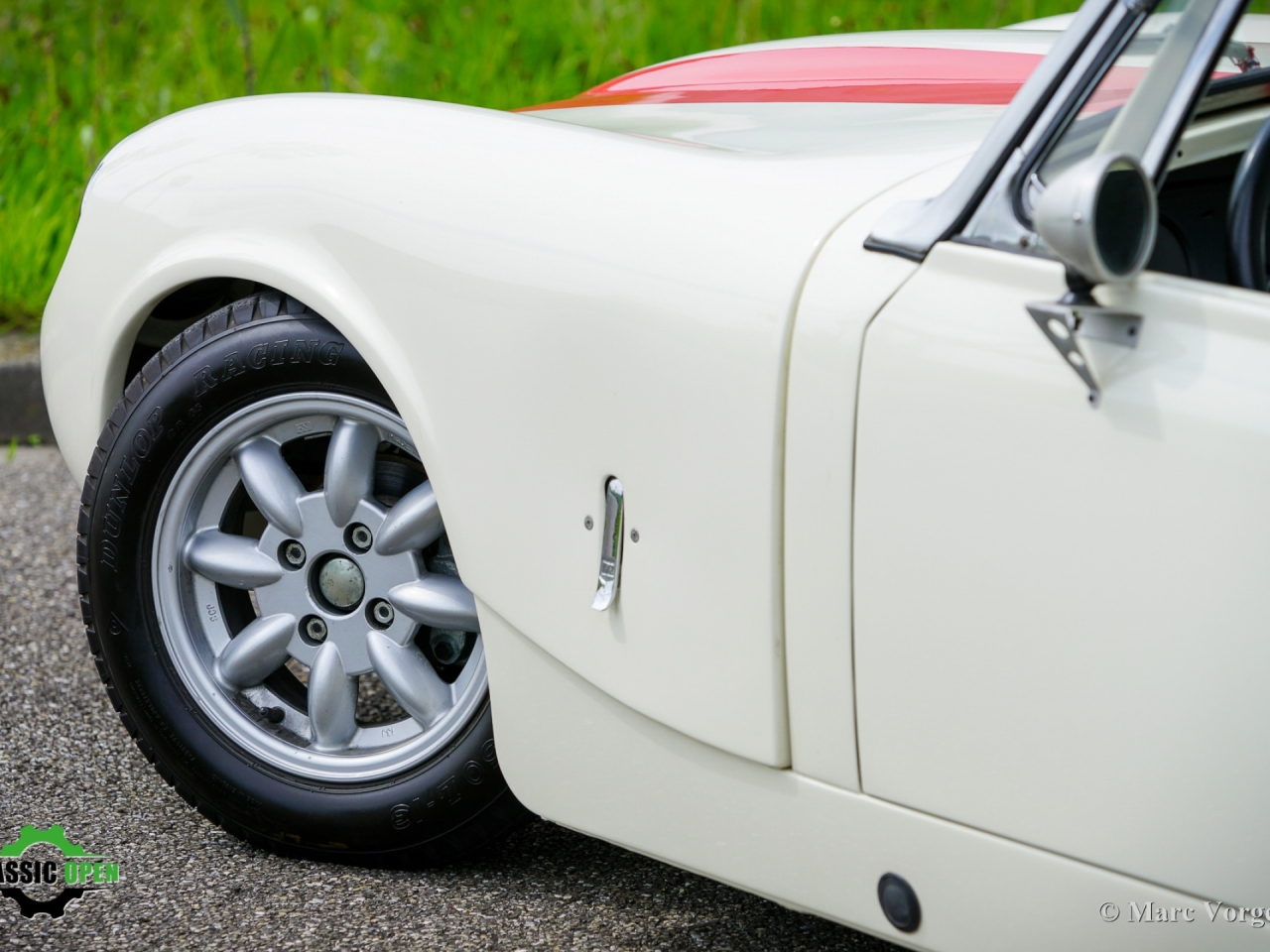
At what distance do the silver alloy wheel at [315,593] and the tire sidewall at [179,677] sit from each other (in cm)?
2

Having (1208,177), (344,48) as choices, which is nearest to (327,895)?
(1208,177)

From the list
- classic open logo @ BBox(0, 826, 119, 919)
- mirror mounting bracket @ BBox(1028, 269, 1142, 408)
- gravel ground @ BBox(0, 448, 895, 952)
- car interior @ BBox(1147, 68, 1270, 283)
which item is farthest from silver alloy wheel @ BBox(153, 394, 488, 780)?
car interior @ BBox(1147, 68, 1270, 283)

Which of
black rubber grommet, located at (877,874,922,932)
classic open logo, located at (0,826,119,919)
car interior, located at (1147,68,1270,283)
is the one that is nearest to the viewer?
black rubber grommet, located at (877,874,922,932)

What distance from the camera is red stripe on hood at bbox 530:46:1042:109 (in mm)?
2131

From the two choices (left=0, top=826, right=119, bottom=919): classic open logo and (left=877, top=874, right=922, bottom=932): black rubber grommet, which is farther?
(left=0, top=826, right=119, bottom=919): classic open logo

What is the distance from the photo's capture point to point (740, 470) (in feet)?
5.20

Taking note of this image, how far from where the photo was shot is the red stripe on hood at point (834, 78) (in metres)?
2.13

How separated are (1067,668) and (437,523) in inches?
39.3

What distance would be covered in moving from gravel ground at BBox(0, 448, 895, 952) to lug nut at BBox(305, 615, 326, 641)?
379 millimetres

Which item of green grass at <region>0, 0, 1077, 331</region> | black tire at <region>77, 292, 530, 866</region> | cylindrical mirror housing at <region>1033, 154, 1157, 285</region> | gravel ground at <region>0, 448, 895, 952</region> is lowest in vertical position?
gravel ground at <region>0, 448, 895, 952</region>

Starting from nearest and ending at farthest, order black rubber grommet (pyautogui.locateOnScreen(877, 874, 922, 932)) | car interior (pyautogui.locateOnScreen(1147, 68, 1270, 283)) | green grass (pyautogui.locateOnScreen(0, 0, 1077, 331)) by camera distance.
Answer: black rubber grommet (pyautogui.locateOnScreen(877, 874, 922, 932)) < car interior (pyautogui.locateOnScreen(1147, 68, 1270, 283)) < green grass (pyautogui.locateOnScreen(0, 0, 1077, 331))

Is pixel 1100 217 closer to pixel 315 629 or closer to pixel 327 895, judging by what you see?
pixel 315 629

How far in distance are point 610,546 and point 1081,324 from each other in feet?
2.09

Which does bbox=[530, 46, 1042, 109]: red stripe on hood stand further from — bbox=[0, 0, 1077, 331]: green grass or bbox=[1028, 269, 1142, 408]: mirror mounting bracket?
bbox=[0, 0, 1077, 331]: green grass
